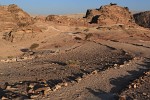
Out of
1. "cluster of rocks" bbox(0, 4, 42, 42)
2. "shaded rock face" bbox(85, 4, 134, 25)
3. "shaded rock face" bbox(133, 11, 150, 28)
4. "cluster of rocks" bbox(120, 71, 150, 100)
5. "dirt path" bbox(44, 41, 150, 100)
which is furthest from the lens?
"shaded rock face" bbox(133, 11, 150, 28)

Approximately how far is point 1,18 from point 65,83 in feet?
83.0

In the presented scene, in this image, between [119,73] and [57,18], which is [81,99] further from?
[57,18]

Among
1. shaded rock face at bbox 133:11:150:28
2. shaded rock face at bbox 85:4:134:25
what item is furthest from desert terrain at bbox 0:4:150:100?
shaded rock face at bbox 133:11:150:28

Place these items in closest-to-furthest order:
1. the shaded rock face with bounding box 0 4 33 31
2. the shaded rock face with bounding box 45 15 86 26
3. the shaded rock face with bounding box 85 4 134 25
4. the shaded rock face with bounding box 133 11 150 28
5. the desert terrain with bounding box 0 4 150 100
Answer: the desert terrain with bounding box 0 4 150 100, the shaded rock face with bounding box 0 4 33 31, the shaded rock face with bounding box 45 15 86 26, the shaded rock face with bounding box 85 4 134 25, the shaded rock face with bounding box 133 11 150 28

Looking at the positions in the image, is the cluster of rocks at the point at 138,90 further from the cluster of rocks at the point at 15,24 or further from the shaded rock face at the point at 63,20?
the shaded rock face at the point at 63,20

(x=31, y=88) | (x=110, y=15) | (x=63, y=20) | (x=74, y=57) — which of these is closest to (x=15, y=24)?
(x=63, y=20)

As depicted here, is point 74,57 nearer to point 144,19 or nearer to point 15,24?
point 15,24

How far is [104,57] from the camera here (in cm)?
2752

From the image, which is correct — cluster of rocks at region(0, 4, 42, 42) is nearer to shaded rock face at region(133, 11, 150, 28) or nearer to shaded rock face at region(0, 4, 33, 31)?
shaded rock face at region(0, 4, 33, 31)

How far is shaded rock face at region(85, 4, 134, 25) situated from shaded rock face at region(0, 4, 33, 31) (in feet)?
33.4

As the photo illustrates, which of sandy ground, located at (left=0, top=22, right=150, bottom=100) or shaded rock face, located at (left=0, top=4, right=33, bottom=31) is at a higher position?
shaded rock face, located at (left=0, top=4, right=33, bottom=31)

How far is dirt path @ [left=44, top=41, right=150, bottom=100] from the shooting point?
15.4 m

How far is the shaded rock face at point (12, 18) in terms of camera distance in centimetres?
4072

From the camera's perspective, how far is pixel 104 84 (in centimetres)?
1730
